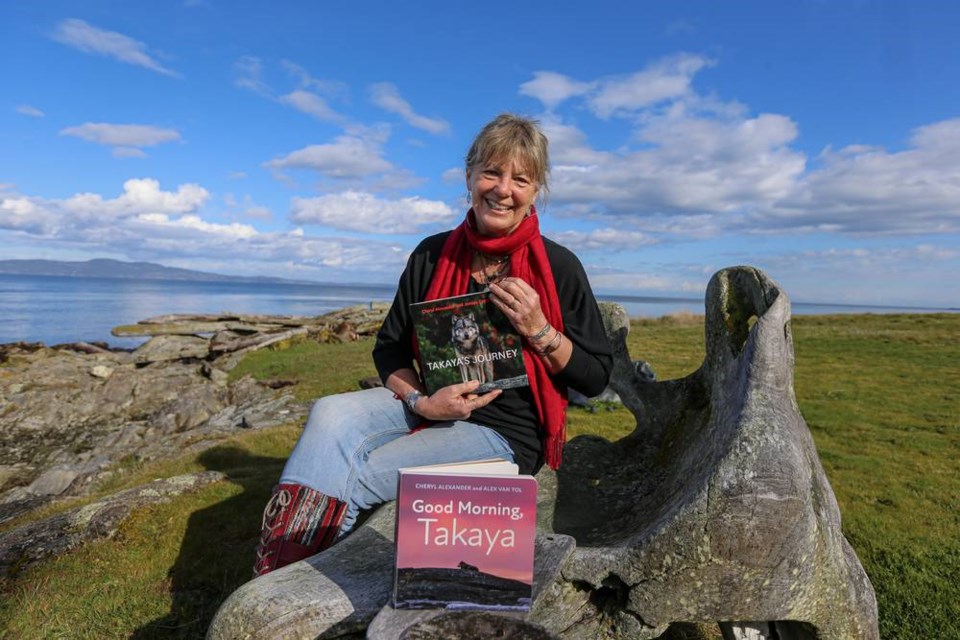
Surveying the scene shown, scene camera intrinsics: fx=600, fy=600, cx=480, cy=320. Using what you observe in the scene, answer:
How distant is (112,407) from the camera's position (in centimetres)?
1593

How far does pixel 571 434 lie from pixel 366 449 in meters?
6.89

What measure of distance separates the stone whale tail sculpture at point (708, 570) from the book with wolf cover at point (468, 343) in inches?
37.1

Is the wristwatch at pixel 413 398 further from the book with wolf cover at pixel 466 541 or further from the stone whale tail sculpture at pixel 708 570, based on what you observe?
the book with wolf cover at pixel 466 541

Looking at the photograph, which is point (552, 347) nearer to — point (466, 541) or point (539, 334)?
point (539, 334)

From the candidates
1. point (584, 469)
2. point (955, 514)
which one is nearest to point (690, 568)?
point (584, 469)

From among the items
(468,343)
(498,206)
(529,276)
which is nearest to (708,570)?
(468,343)

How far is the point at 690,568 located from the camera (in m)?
2.69

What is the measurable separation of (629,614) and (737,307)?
7.21ft

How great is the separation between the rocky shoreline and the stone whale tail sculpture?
20.6 feet

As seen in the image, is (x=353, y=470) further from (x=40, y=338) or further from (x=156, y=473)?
(x=40, y=338)

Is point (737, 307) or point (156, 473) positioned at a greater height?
point (737, 307)

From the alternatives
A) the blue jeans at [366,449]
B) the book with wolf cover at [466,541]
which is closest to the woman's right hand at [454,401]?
the blue jeans at [366,449]

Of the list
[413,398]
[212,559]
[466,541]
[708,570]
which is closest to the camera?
[466,541]

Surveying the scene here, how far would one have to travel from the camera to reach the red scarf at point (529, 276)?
3.63 metres
